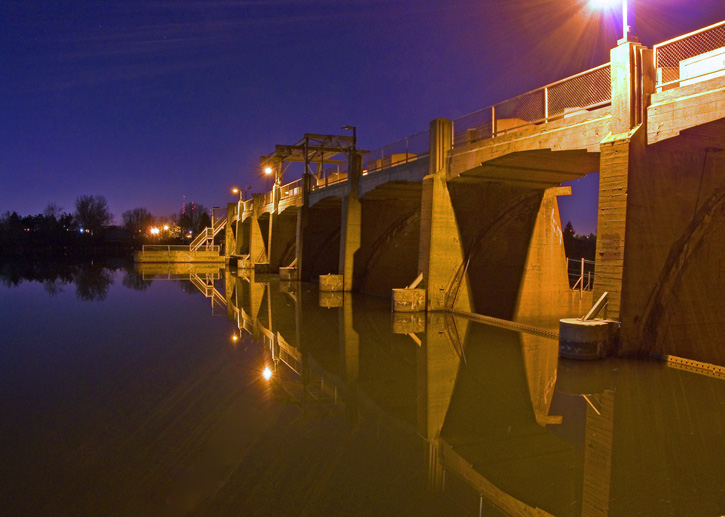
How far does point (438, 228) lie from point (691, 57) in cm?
940

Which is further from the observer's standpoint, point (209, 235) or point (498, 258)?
point (209, 235)

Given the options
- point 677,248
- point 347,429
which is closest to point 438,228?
point 677,248

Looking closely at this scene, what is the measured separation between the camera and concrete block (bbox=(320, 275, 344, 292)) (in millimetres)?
26906

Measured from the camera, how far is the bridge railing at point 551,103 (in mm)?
12938

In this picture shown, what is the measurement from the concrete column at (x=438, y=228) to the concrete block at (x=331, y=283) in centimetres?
835

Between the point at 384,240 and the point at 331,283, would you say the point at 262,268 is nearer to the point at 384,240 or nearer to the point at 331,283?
the point at 384,240

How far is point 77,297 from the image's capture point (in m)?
24.2

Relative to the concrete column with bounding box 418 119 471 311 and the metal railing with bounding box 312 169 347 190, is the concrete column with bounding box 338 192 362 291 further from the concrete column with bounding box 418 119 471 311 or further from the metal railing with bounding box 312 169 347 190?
the concrete column with bounding box 418 119 471 311

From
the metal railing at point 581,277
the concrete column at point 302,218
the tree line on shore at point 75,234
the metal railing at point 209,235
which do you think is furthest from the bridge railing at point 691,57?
the tree line on shore at point 75,234

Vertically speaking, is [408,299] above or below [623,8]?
below

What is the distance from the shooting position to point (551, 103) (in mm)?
14305

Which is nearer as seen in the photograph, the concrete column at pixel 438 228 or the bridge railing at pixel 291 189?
the concrete column at pixel 438 228

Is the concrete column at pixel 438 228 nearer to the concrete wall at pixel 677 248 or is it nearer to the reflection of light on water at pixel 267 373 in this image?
the concrete wall at pixel 677 248

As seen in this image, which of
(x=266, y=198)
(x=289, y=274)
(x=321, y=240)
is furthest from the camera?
(x=266, y=198)
